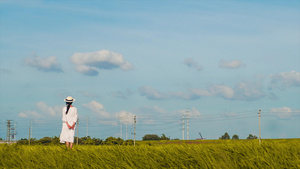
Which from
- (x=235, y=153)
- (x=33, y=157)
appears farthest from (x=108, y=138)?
(x=235, y=153)

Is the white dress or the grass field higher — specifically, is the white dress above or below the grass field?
above

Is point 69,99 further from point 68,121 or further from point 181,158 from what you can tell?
point 181,158

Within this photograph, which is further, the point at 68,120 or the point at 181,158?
the point at 68,120

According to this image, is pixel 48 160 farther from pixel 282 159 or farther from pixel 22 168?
pixel 282 159

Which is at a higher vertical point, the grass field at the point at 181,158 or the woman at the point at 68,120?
the woman at the point at 68,120

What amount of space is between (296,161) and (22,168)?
22.6 feet

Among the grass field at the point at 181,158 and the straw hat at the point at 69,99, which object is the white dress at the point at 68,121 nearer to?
the straw hat at the point at 69,99

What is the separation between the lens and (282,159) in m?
8.78

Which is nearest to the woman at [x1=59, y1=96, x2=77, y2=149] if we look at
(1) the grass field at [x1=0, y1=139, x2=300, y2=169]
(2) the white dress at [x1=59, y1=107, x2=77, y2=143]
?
(2) the white dress at [x1=59, y1=107, x2=77, y2=143]

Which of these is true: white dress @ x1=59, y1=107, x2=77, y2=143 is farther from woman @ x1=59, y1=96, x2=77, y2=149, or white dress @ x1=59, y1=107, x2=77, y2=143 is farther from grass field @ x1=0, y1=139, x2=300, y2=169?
grass field @ x1=0, y1=139, x2=300, y2=169

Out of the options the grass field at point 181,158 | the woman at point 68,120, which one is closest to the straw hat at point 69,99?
the woman at point 68,120

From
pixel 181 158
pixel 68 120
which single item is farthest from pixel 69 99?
pixel 181 158

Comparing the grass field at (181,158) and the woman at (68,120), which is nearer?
the grass field at (181,158)

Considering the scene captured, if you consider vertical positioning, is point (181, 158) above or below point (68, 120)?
below
